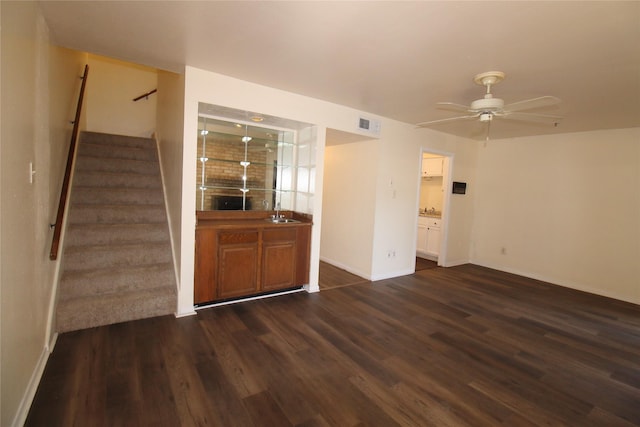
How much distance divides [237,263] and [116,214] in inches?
63.1

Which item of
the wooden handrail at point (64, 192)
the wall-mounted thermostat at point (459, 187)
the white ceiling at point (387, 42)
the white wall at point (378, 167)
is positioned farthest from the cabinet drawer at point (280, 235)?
the wall-mounted thermostat at point (459, 187)

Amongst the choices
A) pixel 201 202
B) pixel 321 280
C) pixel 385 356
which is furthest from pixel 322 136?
pixel 385 356

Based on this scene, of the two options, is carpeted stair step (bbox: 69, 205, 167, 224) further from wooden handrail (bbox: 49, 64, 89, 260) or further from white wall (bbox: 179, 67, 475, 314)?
white wall (bbox: 179, 67, 475, 314)

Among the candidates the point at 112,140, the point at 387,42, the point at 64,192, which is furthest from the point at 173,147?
the point at 387,42

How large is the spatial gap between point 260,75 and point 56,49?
5.83 feet

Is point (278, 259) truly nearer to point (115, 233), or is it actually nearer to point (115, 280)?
point (115, 280)

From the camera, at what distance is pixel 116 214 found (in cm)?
Result: 356

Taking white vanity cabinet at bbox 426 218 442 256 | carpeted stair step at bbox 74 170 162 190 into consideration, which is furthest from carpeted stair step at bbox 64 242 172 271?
white vanity cabinet at bbox 426 218 442 256

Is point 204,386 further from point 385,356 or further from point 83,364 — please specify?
point 385,356

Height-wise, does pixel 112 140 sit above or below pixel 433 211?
above

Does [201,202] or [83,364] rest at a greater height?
[201,202]

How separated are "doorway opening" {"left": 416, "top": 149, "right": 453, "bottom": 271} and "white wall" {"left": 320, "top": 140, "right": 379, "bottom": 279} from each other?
1.18 metres

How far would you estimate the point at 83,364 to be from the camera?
2.20 metres

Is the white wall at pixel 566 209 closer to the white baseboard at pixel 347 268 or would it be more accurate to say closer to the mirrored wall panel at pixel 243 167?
the white baseboard at pixel 347 268
